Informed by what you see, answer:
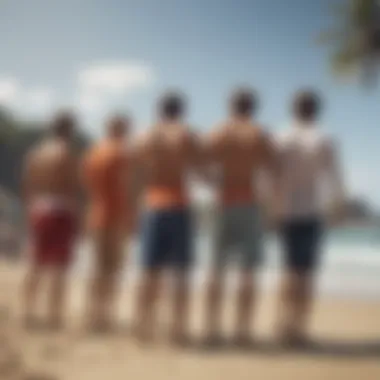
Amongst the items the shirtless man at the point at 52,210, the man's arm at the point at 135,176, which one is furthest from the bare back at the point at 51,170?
the man's arm at the point at 135,176

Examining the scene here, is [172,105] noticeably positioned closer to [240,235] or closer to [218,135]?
[218,135]

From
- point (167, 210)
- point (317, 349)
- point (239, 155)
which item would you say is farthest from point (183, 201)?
point (317, 349)

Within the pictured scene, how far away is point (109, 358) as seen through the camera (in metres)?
1.42

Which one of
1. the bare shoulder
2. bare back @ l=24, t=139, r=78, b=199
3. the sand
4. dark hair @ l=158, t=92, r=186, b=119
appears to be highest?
dark hair @ l=158, t=92, r=186, b=119

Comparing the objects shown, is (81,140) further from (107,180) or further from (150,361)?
(150,361)

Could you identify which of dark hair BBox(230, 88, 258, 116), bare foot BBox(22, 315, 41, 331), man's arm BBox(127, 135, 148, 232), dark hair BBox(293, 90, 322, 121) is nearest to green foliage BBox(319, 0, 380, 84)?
dark hair BBox(293, 90, 322, 121)

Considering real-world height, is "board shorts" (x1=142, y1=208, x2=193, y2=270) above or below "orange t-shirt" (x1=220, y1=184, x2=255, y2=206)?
below

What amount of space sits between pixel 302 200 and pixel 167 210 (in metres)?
0.28

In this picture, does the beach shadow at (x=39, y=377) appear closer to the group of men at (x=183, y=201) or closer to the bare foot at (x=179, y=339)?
the group of men at (x=183, y=201)

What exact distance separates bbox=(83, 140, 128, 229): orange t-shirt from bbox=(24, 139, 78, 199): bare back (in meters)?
0.04

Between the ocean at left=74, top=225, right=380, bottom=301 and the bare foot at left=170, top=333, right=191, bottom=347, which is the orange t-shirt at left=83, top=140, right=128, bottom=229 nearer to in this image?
the ocean at left=74, top=225, right=380, bottom=301

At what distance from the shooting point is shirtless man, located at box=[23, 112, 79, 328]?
145 cm

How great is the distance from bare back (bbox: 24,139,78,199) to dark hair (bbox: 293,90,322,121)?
1.57ft

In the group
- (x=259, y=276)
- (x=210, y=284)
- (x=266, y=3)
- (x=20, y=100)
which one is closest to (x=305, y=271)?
(x=259, y=276)
